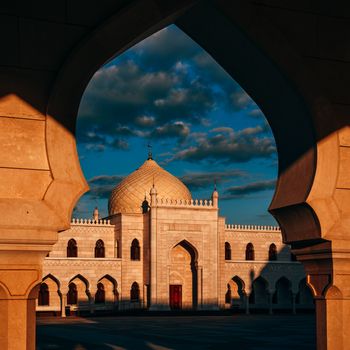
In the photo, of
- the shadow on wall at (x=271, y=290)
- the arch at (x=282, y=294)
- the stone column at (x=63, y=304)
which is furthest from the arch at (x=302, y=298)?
the stone column at (x=63, y=304)

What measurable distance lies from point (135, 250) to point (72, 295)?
445cm

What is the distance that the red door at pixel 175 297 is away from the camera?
3897cm

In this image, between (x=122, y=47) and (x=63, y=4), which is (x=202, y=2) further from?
(x=63, y=4)

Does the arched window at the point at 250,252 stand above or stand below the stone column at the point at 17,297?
above

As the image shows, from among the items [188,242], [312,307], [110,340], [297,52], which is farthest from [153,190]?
[297,52]

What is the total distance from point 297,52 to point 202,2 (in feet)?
3.18

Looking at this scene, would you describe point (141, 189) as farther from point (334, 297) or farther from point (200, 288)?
point (334, 297)

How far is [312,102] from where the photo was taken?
19.6 ft

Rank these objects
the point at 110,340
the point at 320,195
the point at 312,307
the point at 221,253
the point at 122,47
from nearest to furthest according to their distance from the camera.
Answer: the point at 122,47
the point at 320,195
the point at 110,340
the point at 221,253
the point at 312,307

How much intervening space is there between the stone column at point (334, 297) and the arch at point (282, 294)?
1503 inches

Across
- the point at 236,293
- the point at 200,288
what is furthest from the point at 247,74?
the point at 236,293

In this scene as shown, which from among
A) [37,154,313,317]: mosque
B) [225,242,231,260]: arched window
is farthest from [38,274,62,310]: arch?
[225,242,231,260]: arched window

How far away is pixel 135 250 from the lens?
3900cm

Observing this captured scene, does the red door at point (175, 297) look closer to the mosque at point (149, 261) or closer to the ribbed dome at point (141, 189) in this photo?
the mosque at point (149, 261)
